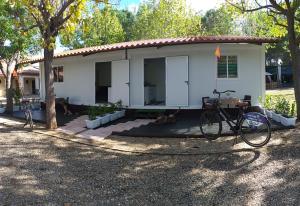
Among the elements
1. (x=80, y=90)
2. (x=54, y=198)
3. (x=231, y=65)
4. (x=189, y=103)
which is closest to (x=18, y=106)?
(x=80, y=90)

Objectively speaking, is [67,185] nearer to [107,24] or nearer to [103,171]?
[103,171]

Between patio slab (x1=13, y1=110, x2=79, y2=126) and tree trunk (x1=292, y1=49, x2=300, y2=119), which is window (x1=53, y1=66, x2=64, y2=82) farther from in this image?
tree trunk (x1=292, y1=49, x2=300, y2=119)

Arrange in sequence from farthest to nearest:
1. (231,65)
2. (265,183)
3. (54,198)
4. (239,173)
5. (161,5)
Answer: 1. (161,5)
2. (231,65)
3. (239,173)
4. (265,183)
5. (54,198)

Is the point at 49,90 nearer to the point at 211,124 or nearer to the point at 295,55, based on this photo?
the point at 211,124

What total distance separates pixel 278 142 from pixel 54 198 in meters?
5.40

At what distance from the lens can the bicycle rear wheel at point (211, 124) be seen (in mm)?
8984

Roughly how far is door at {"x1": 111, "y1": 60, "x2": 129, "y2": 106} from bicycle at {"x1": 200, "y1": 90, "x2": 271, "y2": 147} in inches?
202

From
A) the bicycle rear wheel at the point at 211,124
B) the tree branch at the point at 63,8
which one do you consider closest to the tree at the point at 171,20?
the tree branch at the point at 63,8

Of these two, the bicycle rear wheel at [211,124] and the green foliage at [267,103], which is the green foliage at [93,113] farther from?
the green foliage at [267,103]

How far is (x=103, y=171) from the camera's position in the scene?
693cm

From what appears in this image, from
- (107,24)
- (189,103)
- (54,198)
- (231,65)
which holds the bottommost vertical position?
(54,198)

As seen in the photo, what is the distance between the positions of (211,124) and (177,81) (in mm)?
4104

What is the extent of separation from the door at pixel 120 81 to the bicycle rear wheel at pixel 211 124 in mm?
5052

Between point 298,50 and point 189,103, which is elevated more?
point 298,50
